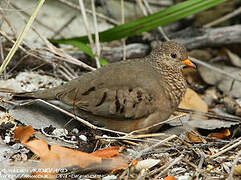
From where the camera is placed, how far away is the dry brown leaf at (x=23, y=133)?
2.57m

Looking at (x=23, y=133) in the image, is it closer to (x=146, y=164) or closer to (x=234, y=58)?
(x=146, y=164)

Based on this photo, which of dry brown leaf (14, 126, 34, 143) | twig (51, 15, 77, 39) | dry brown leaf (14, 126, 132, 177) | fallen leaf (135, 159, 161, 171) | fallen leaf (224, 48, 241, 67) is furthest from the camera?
twig (51, 15, 77, 39)

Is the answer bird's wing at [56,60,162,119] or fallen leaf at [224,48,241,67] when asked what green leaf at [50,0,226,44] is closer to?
bird's wing at [56,60,162,119]

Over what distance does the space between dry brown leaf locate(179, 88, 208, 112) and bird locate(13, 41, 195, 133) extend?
2.11ft

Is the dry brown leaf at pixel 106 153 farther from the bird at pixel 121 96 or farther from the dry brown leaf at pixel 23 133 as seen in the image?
the dry brown leaf at pixel 23 133

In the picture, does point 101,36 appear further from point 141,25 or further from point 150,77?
point 150,77

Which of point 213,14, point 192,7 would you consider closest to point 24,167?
point 192,7

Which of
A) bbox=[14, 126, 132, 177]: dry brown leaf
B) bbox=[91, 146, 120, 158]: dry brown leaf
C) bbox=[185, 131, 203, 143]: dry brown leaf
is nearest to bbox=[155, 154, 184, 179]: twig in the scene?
bbox=[14, 126, 132, 177]: dry brown leaf

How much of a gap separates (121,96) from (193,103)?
1.15m

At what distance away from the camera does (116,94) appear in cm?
285

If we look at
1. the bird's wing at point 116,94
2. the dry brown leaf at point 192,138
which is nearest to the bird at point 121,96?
the bird's wing at point 116,94

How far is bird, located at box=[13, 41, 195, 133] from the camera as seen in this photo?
285 cm

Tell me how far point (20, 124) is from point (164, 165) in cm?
115

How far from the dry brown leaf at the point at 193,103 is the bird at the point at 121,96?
0.64 meters
